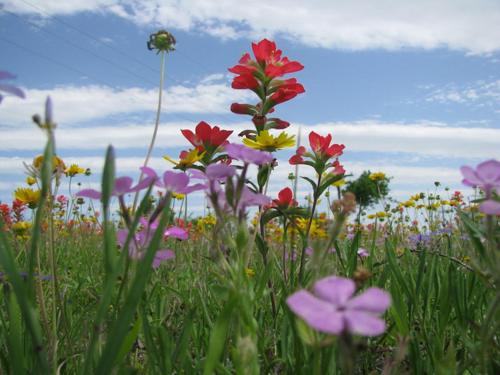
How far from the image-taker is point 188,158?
1374 mm

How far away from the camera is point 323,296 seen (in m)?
0.54

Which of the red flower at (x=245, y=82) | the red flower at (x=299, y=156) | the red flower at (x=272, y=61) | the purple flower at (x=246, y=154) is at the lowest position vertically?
the purple flower at (x=246, y=154)

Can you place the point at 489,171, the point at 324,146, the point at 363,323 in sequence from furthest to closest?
the point at 324,146 < the point at 489,171 < the point at 363,323

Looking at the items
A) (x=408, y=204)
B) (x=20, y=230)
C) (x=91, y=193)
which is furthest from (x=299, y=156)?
(x=408, y=204)

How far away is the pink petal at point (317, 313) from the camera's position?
47 centimetres

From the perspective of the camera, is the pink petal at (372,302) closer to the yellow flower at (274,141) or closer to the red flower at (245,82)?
the yellow flower at (274,141)

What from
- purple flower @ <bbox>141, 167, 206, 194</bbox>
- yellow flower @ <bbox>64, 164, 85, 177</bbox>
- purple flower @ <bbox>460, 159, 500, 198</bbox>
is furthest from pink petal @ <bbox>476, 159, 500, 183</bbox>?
yellow flower @ <bbox>64, 164, 85, 177</bbox>

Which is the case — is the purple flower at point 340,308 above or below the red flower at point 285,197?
below

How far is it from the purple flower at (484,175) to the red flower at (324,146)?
81 centimetres

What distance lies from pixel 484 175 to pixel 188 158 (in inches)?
31.5

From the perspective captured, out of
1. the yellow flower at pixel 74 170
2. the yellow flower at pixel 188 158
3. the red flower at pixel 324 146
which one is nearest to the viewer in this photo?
the yellow flower at pixel 188 158

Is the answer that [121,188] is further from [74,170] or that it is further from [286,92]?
[74,170]

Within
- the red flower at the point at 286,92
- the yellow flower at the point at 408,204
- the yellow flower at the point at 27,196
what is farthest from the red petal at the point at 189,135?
the yellow flower at the point at 408,204

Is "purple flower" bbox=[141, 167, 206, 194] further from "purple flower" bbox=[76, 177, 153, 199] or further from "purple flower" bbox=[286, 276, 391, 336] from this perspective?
"purple flower" bbox=[286, 276, 391, 336]
